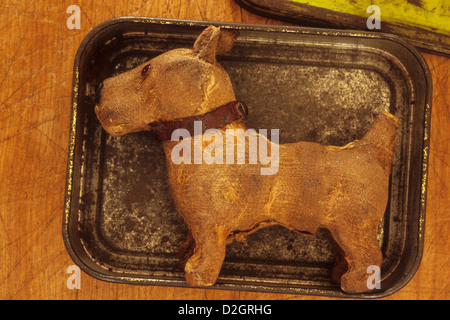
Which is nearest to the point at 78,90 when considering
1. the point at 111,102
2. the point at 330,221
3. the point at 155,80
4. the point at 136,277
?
the point at 111,102

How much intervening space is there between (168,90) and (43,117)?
0.47 m

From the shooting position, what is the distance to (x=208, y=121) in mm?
846

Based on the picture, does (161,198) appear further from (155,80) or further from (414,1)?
(414,1)

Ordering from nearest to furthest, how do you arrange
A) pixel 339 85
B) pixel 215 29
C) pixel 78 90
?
1. pixel 215 29
2. pixel 78 90
3. pixel 339 85

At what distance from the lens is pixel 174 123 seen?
0.85 metres

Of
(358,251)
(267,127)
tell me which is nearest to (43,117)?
(267,127)

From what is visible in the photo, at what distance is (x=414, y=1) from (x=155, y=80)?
0.78 meters

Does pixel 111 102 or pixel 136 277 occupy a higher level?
pixel 111 102

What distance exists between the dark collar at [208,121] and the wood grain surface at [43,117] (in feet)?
1.16

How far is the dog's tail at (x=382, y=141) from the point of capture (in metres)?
0.89

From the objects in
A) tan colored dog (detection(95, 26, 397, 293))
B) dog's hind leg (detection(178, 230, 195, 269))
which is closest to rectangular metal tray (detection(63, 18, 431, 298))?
dog's hind leg (detection(178, 230, 195, 269))

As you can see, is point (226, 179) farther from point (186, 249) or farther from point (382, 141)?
point (382, 141)
